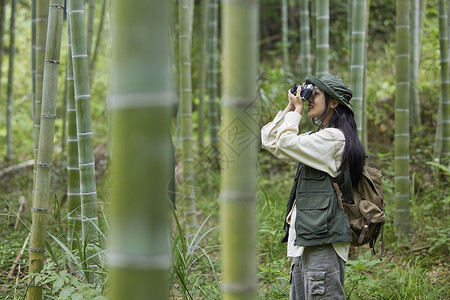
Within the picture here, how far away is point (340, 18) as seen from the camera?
30.8 ft

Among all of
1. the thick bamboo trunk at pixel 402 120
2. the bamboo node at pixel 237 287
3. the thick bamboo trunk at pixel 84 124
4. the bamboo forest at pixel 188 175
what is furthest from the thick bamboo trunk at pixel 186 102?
the bamboo node at pixel 237 287

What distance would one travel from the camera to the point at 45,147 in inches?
90.6

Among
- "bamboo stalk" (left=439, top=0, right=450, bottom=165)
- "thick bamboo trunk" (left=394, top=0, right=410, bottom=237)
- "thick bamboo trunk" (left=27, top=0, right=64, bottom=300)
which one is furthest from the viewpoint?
"bamboo stalk" (left=439, top=0, right=450, bottom=165)

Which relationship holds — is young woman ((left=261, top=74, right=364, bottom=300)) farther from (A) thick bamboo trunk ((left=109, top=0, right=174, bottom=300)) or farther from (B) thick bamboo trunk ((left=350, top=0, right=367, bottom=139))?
(B) thick bamboo trunk ((left=350, top=0, right=367, bottom=139))

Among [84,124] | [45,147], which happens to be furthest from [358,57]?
[45,147]

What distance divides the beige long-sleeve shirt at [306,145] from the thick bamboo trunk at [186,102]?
2.01 metres

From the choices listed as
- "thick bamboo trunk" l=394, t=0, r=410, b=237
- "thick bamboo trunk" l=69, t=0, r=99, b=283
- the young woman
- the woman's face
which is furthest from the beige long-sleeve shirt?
"thick bamboo trunk" l=394, t=0, r=410, b=237

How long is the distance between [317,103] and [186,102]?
2.20 metres

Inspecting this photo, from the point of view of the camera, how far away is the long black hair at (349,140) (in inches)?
78.2

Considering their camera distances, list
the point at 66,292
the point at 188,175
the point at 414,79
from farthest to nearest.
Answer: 1. the point at 414,79
2. the point at 188,175
3. the point at 66,292

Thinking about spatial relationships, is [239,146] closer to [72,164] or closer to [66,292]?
[66,292]

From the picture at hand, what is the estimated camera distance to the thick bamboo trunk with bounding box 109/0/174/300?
879mm

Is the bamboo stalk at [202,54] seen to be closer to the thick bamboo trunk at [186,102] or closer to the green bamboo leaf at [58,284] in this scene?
the thick bamboo trunk at [186,102]

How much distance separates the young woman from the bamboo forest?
0.03 m
